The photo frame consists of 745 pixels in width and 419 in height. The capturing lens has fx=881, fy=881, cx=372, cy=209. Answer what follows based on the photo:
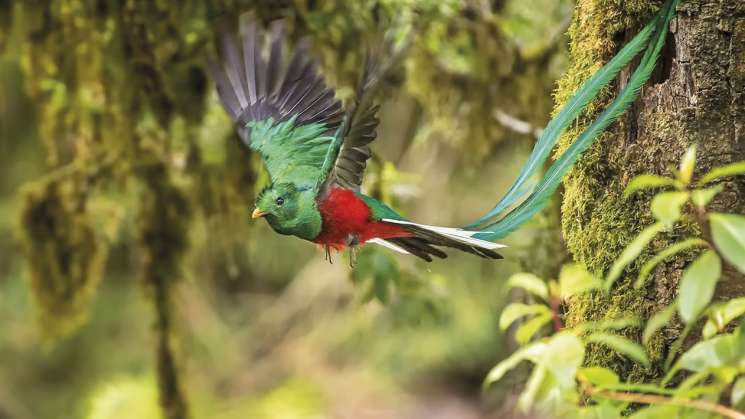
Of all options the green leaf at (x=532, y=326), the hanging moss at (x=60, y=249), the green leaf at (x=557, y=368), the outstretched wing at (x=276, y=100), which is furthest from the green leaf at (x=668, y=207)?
the hanging moss at (x=60, y=249)

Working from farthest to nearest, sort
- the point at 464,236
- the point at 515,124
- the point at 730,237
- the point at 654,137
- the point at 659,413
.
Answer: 1. the point at 515,124
2. the point at 464,236
3. the point at 654,137
4. the point at 659,413
5. the point at 730,237

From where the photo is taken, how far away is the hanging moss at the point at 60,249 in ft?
13.4

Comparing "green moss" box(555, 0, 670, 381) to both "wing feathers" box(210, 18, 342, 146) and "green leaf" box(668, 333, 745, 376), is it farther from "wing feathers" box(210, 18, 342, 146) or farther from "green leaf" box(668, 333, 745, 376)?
"wing feathers" box(210, 18, 342, 146)

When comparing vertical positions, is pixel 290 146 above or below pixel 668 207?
above

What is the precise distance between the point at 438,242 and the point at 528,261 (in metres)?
1.03

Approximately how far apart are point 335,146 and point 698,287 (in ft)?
4.33

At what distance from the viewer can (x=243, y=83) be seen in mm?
2699

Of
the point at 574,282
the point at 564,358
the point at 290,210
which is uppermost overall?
the point at 290,210

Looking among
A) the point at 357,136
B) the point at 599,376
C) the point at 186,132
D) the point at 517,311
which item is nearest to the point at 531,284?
the point at 517,311

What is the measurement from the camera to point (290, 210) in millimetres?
2318

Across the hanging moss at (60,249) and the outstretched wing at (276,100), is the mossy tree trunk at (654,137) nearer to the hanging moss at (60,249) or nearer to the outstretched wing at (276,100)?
the outstretched wing at (276,100)

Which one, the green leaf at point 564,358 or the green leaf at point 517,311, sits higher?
the green leaf at point 517,311

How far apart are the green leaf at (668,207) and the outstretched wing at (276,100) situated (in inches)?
59.2

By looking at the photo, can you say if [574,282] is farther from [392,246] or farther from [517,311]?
[392,246]
